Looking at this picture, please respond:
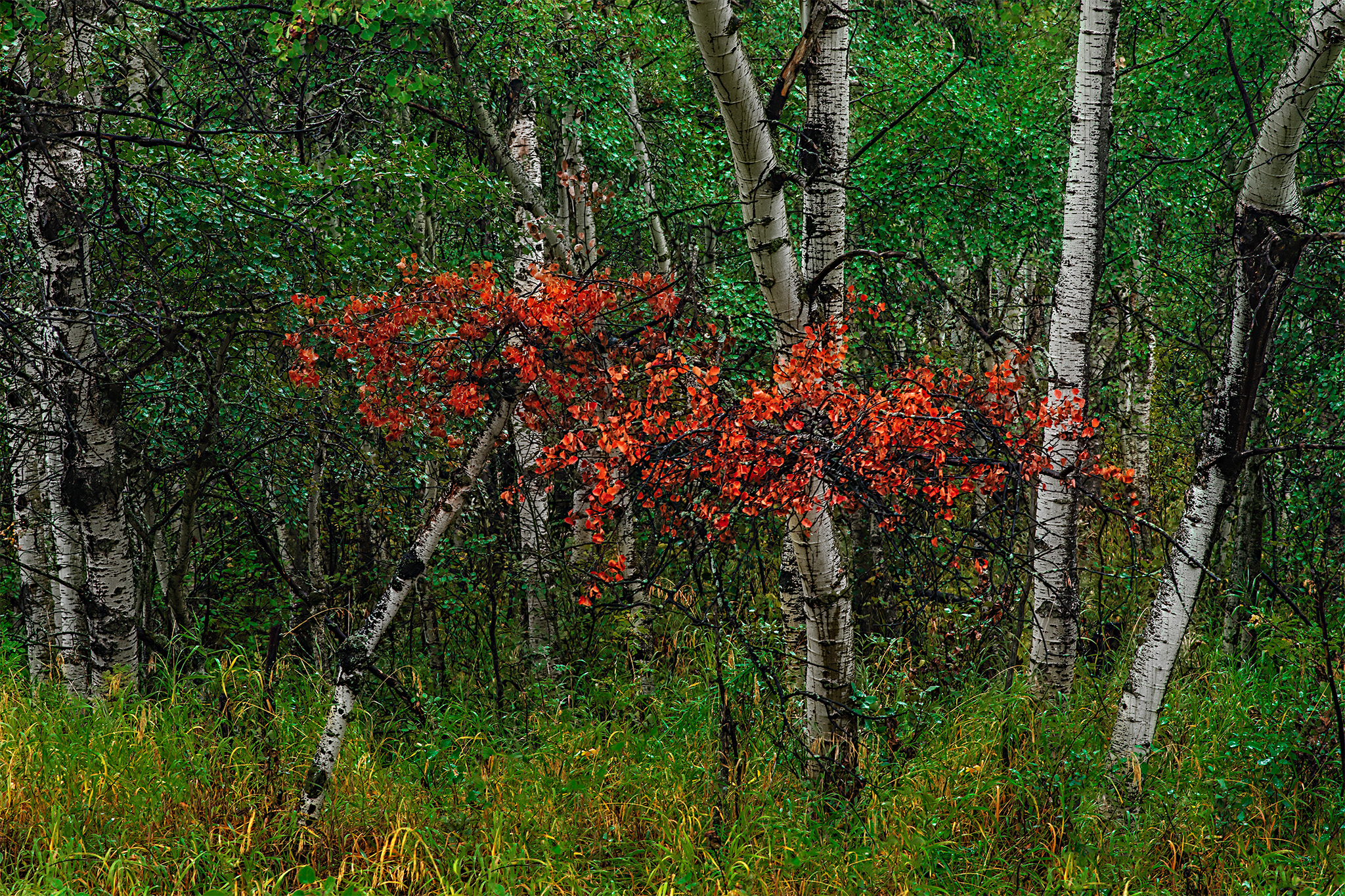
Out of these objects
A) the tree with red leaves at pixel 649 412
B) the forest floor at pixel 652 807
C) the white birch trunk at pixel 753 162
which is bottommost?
the forest floor at pixel 652 807

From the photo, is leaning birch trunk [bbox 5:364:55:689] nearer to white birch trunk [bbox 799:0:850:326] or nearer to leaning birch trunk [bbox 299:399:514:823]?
leaning birch trunk [bbox 299:399:514:823]

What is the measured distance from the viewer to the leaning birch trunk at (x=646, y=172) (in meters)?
9.00

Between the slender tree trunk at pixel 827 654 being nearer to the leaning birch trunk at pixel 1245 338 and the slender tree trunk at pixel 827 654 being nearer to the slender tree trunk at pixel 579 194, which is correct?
the leaning birch trunk at pixel 1245 338

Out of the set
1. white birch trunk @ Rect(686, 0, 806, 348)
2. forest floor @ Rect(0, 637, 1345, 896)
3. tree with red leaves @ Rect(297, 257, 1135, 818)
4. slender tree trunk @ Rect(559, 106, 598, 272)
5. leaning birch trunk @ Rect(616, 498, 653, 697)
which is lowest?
forest floor @ Rect(0, 637, 1345, 896)

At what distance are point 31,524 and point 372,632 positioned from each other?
325 centimetres

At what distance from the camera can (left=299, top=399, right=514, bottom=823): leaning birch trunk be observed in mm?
4695

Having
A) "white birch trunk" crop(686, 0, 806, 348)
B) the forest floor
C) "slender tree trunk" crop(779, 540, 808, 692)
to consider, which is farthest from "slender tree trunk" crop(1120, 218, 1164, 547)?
"white birch trunk" crop(686, 0, 806, 348)

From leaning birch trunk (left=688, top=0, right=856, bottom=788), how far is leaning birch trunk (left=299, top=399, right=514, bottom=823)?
4.82 ft

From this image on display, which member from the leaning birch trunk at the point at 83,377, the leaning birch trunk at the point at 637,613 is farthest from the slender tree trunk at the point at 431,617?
the leaning birch trunk at the point at 83,377

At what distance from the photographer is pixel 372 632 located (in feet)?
15.5

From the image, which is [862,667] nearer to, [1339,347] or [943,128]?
[1339,347]

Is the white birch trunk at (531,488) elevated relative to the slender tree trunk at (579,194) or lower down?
lower down

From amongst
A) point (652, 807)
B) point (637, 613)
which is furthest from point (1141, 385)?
point (652, 807)

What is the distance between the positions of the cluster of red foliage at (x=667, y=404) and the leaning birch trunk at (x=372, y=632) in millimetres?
387
